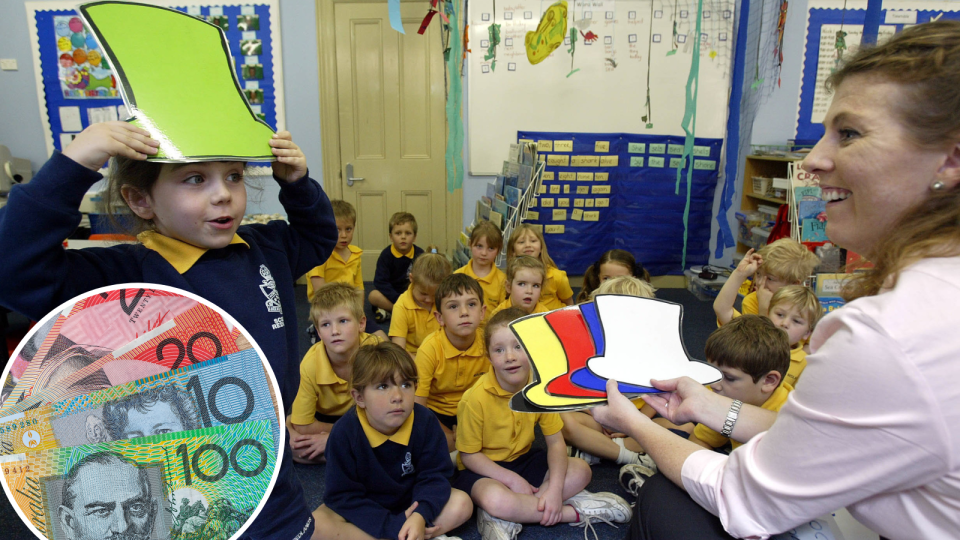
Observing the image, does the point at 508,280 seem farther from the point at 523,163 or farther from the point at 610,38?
the point at 610,38

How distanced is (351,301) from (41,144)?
12.8 feet

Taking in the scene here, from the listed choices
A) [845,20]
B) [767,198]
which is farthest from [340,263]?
[845,20]

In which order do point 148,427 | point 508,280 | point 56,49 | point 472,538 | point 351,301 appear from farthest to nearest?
point 56,49
point 508,280
point 351,301
point 472,538
point 148,427

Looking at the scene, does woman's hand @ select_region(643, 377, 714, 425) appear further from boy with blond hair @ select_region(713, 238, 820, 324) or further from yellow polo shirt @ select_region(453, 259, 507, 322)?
yellow polo shirt @ select_region(453, 259, 507, 322)

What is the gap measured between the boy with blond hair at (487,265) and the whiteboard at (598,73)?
5.31 feet

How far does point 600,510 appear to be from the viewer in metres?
1.80

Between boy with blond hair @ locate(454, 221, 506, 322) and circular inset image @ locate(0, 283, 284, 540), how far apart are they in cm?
216

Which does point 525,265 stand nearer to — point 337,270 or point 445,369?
point 445,369

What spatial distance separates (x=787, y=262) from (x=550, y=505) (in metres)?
1.63

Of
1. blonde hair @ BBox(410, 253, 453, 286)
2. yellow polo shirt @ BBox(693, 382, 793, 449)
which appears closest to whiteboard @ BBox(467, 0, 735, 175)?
blonde hair @ BBox(410, 253, 453, 286)

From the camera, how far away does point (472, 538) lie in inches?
68.6

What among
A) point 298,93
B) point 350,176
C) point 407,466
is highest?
point 298,93

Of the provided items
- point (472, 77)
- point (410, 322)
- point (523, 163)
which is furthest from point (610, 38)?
point (410, 322)

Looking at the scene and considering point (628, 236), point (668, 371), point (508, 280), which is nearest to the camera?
point (668, 371)
